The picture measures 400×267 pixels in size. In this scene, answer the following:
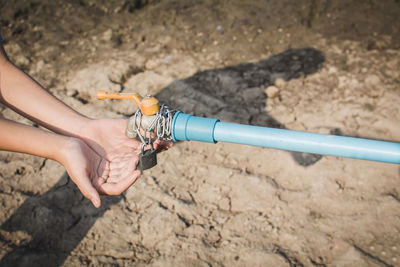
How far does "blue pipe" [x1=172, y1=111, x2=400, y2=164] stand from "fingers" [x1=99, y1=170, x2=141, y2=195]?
283 mm

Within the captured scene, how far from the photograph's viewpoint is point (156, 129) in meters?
1.43

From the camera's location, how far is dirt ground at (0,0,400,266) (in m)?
1.78

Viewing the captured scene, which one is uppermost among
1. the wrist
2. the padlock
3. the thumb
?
the wrist

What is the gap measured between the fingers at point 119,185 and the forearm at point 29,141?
0.91 feet

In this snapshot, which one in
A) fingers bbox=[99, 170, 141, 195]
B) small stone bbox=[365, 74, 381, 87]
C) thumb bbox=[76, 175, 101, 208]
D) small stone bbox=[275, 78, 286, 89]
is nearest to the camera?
thumb bbox=[76, 175, 101, 208]

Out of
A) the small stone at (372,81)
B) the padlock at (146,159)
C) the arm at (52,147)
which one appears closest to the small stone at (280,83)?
the small stone at (372,81)

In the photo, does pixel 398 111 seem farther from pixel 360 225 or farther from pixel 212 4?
pixel 212 4

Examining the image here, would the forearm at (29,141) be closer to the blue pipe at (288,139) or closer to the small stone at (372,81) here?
the blue pipe at (288,139)

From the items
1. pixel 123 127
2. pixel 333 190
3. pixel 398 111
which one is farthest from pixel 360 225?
pixel 123 127

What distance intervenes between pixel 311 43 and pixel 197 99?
1.46 meters

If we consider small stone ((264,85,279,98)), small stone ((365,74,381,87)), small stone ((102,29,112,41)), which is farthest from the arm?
small stone ((365,74,381,87))

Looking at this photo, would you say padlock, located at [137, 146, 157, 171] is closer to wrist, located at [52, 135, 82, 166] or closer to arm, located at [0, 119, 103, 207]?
arm, located at [0, 119, 103, 207]

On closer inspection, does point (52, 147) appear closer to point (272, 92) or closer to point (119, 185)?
point (119, 185)

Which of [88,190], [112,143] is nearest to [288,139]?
[88,190]
